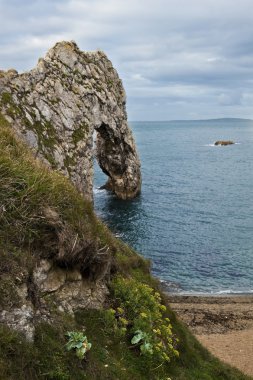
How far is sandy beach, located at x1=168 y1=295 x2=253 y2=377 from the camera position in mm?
27094

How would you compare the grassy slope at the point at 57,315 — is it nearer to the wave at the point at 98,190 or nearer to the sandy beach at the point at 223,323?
the sandy beach at the point at 223,323

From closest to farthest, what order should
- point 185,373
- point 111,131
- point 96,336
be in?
point 96,336, point 185,373, point 111,131

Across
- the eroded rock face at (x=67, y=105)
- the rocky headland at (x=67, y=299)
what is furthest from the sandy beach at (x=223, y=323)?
the eroded rock face at (x=67, y=105)

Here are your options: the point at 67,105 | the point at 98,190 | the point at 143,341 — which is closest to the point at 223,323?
the point at 143,341

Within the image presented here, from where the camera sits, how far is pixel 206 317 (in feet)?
106

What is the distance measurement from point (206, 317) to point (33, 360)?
1026 inches

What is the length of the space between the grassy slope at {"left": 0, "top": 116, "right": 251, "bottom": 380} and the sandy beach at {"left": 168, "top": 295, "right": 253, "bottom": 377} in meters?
14.7

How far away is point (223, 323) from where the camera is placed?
31375 mm

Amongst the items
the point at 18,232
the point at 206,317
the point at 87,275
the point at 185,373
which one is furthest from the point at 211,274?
the point at 18,232

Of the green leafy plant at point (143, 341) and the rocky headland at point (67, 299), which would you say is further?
the green leafy plant at point (143, 341)

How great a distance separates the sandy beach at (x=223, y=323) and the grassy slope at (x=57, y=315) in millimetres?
14658

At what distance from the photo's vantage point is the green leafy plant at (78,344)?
9422 mm

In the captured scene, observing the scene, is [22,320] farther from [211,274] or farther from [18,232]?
[211,274]

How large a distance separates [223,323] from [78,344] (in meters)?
24.5
